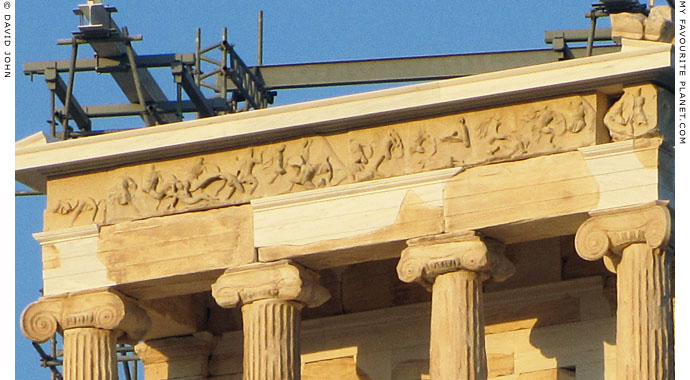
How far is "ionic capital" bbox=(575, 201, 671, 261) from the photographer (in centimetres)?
3594

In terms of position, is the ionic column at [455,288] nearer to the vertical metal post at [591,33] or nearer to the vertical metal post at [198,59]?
the vertical metal post at [591,33]

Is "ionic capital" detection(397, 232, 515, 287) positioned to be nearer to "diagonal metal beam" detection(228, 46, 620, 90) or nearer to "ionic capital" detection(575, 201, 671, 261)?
"ionic capital" detection(575, 201, 671, 261)

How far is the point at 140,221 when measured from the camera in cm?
3891

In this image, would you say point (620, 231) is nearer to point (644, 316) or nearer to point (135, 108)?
point (644, 316)

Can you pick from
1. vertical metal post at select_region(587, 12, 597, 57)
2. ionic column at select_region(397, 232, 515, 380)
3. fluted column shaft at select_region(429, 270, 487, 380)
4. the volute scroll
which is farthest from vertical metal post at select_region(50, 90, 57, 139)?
the volute scroll

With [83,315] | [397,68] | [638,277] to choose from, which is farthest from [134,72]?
[638,277]

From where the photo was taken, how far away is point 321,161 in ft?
125

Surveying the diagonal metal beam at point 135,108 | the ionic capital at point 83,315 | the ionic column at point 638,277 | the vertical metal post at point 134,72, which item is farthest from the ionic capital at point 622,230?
the vertical metal post at point 134,72

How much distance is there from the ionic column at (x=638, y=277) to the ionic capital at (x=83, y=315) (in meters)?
5.94

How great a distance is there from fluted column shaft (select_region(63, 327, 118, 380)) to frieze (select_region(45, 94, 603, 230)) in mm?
1426

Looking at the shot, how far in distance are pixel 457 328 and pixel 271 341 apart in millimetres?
2390

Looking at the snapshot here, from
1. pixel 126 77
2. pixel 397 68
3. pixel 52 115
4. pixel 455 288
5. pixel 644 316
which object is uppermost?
pixel 397 68

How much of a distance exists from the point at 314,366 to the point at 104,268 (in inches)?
136

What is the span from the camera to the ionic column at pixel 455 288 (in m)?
36.8
